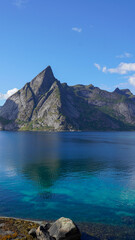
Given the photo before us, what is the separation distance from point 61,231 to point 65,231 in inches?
22.2

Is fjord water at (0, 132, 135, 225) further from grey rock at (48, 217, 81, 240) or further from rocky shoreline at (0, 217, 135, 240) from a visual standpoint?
grey rock at (48, 217, 81, 240)

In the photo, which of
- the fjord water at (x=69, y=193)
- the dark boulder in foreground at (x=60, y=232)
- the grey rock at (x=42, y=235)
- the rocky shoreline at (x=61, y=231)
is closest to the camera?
the grey rock at (x=42, y=235)

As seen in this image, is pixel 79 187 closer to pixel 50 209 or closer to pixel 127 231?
pixel 50 209

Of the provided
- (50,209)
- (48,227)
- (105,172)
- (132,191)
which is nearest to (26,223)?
(48,227)

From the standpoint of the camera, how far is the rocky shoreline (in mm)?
26875

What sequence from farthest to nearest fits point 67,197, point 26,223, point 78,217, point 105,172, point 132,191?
1. point 105,172
2. point 132,191
3. point 67,197
4. point 78,217
5. point 26,223

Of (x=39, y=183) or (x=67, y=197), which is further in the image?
(x=39, y=183)

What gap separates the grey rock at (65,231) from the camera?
2688cm

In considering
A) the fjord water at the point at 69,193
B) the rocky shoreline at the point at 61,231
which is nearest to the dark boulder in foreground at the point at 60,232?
the rocky shoreline at the point at 61,231

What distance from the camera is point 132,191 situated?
171ft

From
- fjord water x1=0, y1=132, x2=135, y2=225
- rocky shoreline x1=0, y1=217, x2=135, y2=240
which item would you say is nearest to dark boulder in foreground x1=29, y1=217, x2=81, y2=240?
rocky shoreline x1=0, y1=217, x2=135, y2=240

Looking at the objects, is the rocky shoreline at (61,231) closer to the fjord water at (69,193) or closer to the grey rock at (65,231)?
the grey rock at (65,231)

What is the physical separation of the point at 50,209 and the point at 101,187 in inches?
845

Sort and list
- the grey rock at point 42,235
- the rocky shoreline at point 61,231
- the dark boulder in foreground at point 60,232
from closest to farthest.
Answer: the grey rock at point 42,235 < the dark boulder in foreground at point 60,232 < the rocky shoreline at point 61,231
